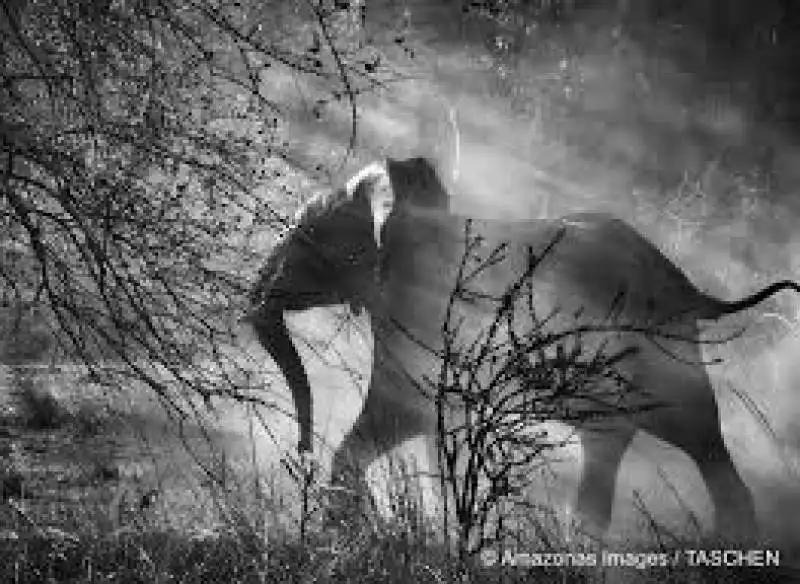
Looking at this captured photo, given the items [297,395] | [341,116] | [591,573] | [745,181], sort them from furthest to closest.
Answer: [341,116] < [745,181] < [297,395] < [591,573]

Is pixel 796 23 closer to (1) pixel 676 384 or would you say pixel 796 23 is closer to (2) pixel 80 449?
(1) pixel 676 384

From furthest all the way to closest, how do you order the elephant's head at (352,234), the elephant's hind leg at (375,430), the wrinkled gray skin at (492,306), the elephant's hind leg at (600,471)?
the elephant's head at (352,234), the elephant's hind leg at (600,471), the wrinkled gray skin at (492,306), the elephant's hind leg at (375,430)

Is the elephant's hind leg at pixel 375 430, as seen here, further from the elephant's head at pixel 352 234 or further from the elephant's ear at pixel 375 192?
the elephant's ear at pixel 375 192

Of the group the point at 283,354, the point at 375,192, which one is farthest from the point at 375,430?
the point at 375,192

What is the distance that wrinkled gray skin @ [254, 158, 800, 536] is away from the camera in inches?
227

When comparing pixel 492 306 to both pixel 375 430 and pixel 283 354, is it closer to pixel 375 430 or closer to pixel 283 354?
pixel 375 430

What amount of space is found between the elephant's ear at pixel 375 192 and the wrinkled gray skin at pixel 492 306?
0.01 m

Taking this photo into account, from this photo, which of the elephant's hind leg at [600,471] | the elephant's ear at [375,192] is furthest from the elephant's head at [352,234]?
the elephant's hind leg at [600,471]

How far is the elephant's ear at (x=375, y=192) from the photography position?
6258 millimetres

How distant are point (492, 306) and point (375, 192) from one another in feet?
3.20

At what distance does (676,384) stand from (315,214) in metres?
2.14

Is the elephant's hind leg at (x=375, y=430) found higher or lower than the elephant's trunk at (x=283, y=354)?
lower

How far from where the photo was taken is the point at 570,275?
598 cm

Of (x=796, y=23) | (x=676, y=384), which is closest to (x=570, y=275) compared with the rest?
(x=676, y=384)
